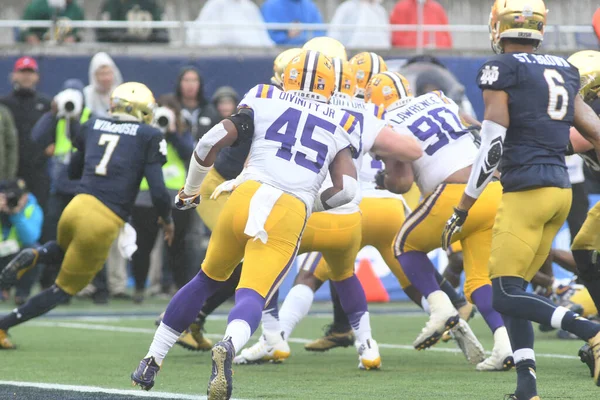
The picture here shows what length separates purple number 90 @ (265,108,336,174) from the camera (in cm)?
599

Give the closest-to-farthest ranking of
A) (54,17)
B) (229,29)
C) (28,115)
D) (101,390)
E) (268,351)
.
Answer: (101,390)
(268,351)
(28,115)
(54,17)
(229,29)

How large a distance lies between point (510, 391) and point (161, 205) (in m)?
3.08

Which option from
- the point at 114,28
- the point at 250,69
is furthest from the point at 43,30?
the point at 250,69

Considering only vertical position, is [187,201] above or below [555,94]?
below

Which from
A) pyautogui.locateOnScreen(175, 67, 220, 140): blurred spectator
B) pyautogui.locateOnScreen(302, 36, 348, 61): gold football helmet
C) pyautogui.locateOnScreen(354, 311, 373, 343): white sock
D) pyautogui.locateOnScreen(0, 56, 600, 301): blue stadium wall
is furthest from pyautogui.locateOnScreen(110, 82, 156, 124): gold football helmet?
pyautogui.locateOnScreen(0, 56, 600, 301): blue stadium wall

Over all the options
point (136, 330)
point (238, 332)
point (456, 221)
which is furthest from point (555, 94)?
point (136, 330)

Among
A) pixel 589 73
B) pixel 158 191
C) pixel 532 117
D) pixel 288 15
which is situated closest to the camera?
pixel 532 117

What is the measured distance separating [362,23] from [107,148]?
685 centimetres

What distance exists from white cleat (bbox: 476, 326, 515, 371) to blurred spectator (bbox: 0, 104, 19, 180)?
674 cm

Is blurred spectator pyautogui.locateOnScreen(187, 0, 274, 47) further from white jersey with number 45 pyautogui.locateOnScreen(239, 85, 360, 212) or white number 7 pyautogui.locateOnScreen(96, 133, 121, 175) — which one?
white jersey with number 45 pyautogui.locateOnScreen(239, 85, 360, 212)

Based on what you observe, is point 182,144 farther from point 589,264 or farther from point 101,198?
point 589,264

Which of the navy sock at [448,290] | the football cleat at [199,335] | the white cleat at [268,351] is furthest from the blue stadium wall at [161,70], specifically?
the white cleat at [268,351]

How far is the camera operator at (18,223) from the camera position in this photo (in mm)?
12078

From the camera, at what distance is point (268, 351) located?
25.5ft
